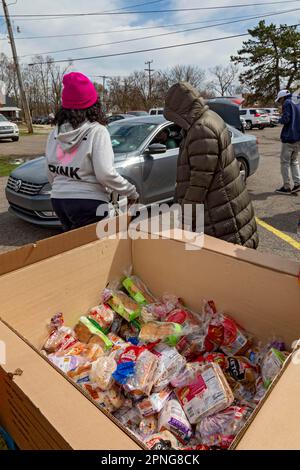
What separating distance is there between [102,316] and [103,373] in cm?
48

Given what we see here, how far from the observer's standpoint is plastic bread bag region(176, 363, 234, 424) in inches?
46.6

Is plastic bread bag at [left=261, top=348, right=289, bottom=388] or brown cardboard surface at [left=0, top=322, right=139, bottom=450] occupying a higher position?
brown cardboard surface at [left=0, top=322, right=139, bottom=450]

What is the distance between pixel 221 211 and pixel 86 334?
1.19 m

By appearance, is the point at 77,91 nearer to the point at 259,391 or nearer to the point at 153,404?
the point at 153,404

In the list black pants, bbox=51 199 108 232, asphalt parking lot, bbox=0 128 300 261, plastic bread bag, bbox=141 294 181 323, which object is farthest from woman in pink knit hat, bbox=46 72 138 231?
asphalt parking lot, bbox=0 128 300 261

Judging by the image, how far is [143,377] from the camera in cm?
133

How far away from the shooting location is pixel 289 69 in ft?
117

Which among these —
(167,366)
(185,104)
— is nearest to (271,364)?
(167,366)

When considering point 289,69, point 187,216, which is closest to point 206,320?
point 187,216

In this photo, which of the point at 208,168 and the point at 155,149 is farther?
the point at 155,149

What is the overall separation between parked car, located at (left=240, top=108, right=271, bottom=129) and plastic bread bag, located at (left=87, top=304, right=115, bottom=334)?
89.7 feet

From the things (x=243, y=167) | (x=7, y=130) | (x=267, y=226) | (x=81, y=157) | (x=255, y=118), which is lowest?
(x=255, y=118)

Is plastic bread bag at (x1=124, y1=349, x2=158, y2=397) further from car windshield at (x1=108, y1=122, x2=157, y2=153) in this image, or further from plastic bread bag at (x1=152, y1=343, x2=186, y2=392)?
car windshield at (x1=108, y1=122, x2=157, y2=153)
